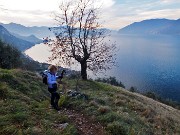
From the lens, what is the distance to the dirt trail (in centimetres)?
1017

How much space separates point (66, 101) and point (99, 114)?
2466 mm

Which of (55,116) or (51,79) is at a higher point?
(51,79)

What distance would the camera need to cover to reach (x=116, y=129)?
34.2 feet

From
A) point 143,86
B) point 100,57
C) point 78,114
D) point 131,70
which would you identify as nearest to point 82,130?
point 78,114

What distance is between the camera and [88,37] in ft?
102

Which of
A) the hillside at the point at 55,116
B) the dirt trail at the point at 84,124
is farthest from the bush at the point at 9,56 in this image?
the dirt trail at the point at 84,124

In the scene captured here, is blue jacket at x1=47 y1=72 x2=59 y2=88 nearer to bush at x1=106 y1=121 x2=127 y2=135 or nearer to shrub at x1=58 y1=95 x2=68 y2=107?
shrub at x1=58 y1=95 x2=68 y2=107

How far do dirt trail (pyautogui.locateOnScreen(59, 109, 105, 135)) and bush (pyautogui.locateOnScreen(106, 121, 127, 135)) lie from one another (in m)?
0.30

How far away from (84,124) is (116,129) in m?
1.49

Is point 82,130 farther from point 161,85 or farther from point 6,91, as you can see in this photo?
point 161,85

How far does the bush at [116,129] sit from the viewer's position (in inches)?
405

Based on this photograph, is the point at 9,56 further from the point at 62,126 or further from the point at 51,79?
the point at 62,126

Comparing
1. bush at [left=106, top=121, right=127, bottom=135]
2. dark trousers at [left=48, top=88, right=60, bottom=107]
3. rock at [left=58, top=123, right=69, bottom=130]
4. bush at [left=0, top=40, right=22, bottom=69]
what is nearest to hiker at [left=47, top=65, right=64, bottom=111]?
dark trousers at [left=48, top=88, right=60, bottom=107]

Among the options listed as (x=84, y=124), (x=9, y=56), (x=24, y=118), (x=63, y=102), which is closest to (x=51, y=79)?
(x=63, y=102)
